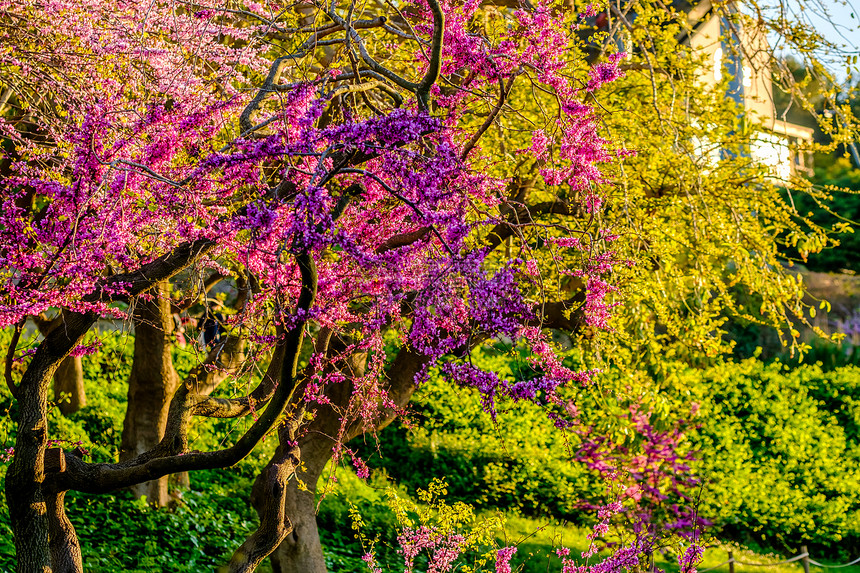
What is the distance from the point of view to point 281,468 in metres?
5.20

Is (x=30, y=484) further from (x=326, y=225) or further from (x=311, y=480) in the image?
(x=311, y=480)

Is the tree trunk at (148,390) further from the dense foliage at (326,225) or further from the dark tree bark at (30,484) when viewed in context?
the dark tree bark at (30,484)

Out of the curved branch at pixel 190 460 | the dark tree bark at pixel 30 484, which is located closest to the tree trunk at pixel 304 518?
the curved branch at pixel 190 460

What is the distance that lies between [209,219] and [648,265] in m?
5.21

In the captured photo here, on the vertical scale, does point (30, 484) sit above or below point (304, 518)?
above

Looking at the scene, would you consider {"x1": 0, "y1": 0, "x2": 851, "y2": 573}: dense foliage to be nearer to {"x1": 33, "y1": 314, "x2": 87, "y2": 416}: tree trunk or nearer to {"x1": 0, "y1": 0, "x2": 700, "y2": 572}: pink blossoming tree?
{"x1": 0, "y1": 0, "x2": 700, "y2": 572}: pink blossoming tree

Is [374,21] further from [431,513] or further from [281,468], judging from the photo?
[431,513]

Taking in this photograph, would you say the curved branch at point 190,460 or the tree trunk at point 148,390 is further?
the tree trunk at point 148,390

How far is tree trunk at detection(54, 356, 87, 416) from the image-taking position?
36.7 ft

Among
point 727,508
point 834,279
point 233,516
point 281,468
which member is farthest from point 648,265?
point 834,279

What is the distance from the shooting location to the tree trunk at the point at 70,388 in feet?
36.7

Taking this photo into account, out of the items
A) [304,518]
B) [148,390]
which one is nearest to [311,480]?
[304,518]

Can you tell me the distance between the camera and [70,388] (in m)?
11.3

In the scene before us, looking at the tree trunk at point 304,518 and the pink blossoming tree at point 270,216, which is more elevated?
the pink blossoming tree at point 270,216
